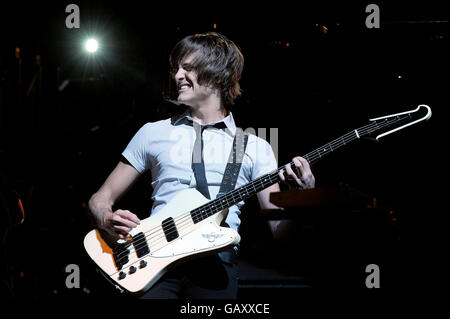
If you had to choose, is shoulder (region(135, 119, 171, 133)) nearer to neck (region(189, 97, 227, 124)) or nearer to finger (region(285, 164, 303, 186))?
neck (region(189, 97, 227, 124))

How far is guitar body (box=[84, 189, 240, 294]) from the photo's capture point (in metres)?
1.84

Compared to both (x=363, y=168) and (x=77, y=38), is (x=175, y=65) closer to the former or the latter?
(x=77, y=38)

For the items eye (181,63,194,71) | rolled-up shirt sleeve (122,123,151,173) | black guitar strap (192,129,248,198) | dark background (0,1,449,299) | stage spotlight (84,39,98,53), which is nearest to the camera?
black guitar strap (192,129,248,198)

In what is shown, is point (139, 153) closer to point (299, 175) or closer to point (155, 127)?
point (155, 127)

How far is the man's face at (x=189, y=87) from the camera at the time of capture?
230 cm

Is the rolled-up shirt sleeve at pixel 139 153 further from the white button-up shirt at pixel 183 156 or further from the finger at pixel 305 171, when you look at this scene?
the finger at pixel 305 171

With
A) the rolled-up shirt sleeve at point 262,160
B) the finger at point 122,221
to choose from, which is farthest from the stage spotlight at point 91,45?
the finger at point 122,221

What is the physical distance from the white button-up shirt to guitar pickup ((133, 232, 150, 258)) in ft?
0.74

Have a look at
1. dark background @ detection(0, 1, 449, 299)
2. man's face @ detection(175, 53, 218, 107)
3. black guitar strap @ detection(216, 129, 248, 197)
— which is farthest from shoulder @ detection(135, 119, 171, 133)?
black guitar strap @ detection(216, 129, 248, 197)

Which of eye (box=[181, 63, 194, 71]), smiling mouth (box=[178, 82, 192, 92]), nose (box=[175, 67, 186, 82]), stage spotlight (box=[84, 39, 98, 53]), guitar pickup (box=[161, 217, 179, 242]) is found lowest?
guitar pickup (box=[161, 217, 179, 242])

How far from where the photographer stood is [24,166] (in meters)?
2.99

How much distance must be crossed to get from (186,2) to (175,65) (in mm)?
554

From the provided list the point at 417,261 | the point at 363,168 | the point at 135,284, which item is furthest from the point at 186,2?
the point at 417,261

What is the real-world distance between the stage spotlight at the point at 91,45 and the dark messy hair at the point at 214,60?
2.65 ft
